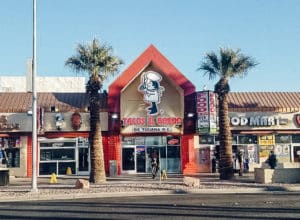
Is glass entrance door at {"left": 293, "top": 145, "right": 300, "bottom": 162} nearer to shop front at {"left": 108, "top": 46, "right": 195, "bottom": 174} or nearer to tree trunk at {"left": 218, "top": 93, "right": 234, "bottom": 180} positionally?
shop front at {"left": 108, "top": 46, "right": 195, "bottom": 174}

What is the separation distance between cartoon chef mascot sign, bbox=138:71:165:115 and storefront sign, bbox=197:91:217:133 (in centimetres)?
318

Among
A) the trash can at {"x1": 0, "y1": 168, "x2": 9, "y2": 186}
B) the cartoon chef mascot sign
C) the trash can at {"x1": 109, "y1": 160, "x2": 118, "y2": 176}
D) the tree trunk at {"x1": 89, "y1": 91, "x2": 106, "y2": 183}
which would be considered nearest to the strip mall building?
the cartoon chef mascot sign

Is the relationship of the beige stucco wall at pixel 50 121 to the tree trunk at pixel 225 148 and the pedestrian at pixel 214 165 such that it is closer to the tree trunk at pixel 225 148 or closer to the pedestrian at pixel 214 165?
the pedestrian at pixel 214 165

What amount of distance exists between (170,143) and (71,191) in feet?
46.7

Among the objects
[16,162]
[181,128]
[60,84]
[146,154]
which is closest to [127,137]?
[146,154]

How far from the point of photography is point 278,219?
462 inches

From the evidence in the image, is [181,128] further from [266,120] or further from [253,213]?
[253,213]

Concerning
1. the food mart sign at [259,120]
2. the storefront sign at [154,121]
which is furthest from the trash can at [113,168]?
the food mart sign at [259,120]

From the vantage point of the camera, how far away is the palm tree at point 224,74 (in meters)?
26.8

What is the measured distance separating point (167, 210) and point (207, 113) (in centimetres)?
1896

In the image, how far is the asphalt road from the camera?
12.7m

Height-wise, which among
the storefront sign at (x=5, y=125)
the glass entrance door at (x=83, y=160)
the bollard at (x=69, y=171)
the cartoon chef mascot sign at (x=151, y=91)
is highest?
the cartoon chef mascot sign at (x=151, y=91)

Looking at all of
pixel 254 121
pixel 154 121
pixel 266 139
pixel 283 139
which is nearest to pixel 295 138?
pixel 283 139

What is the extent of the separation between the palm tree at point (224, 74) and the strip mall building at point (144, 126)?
194 inches
